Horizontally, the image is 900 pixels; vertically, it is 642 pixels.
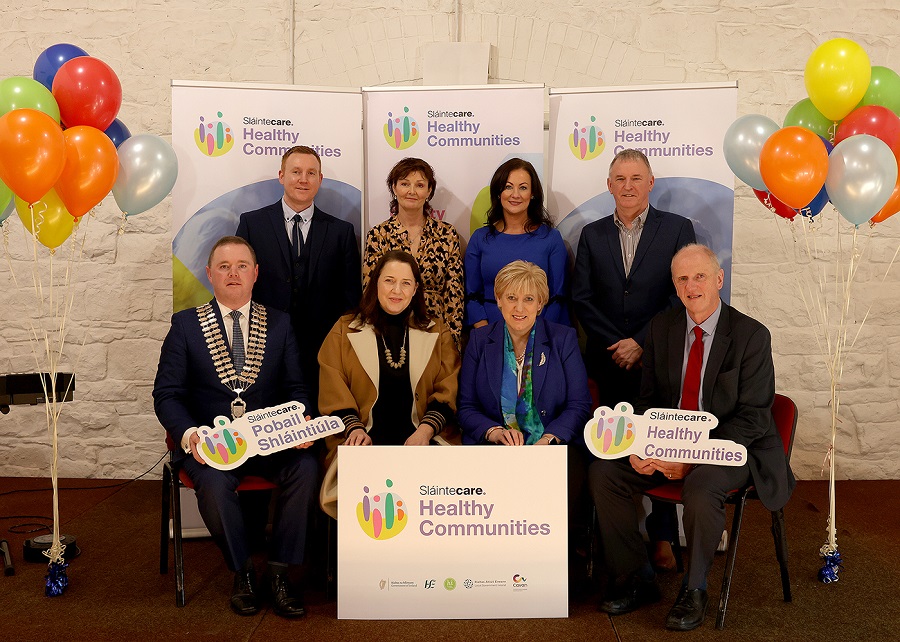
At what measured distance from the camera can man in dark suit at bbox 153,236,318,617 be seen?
3.49 meters

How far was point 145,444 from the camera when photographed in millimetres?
5539

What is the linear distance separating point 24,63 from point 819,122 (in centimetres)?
449

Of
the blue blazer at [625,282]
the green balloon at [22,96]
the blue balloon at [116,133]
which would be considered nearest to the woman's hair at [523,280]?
the blue blazer at [625,282]

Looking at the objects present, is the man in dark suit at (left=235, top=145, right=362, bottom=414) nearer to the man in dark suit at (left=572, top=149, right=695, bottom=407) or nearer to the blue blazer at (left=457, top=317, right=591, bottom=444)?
the blue blazer at (left=457, top=317, right=591, bottom=444)

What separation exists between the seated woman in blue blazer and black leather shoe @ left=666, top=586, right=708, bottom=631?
0.75 metres

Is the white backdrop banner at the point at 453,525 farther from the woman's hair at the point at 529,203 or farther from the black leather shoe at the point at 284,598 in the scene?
the woman's hair at the point at 529,203

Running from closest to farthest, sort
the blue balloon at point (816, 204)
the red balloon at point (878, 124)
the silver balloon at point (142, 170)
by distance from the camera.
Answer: the red balloon at point (878, 124), the silver balloon at point (142, 170), the blue balloon at point (816, 204)

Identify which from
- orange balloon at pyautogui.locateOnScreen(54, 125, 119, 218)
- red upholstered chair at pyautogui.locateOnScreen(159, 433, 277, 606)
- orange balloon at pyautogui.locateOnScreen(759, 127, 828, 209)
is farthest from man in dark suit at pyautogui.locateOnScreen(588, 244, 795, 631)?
orange balloon at pyautogui.locateOnScreen(54, 125, 119, 218)

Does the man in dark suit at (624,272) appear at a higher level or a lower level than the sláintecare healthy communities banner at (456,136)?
lower

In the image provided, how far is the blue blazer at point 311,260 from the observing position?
4527 mm

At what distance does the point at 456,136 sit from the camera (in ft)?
15.4

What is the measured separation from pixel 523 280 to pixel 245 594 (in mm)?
1662

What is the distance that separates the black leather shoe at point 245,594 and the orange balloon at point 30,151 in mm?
1652

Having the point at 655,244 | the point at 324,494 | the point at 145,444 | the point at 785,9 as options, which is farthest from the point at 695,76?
the point at 145,444
